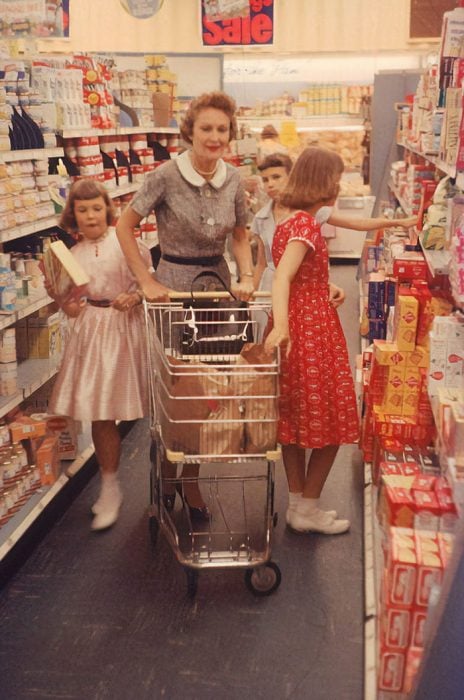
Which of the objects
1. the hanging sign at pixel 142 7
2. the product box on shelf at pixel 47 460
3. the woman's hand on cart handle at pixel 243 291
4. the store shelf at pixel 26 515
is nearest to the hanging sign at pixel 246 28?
the hanging sign at pixel 142 7

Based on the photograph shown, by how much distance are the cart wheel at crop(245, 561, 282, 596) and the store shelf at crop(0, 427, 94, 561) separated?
3.17ft

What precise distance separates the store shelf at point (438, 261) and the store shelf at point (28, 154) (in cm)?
187

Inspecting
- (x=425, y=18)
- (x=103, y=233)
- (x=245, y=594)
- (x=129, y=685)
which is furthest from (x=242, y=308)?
(x=425, y=18)

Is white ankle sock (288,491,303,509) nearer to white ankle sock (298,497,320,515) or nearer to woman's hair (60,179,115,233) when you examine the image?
white ankle sock (298,497,320,515)

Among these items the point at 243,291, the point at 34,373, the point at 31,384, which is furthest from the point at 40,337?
the point at 243,291

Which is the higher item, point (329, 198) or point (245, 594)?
point (329, 198)

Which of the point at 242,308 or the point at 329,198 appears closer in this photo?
the point at 242,308

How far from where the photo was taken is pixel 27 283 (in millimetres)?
4000

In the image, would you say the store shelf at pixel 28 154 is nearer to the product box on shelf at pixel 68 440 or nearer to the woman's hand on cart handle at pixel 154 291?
the woman's hand on cart handle at pixel 154 291

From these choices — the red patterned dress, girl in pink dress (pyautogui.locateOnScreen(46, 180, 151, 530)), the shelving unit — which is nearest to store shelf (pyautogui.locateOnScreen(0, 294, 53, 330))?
the shelving unit

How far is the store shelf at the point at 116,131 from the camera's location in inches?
178

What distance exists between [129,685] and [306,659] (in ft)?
2.03

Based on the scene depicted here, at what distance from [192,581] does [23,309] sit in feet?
4.72

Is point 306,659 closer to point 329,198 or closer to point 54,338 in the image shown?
point 329,198
